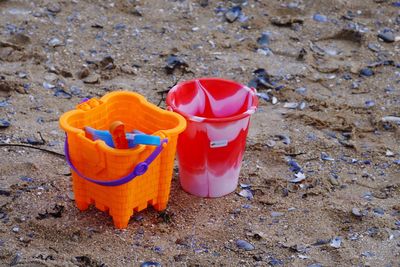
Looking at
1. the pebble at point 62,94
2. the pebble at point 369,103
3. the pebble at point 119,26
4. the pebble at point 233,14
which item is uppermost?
the pebble at point 233,14

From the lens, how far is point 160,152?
7.92 ft

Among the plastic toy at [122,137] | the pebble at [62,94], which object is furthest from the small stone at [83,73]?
the plastic toy at [122,137]

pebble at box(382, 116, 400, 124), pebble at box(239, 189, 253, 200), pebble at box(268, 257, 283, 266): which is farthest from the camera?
pebble at box(382, 116, 400, 124)

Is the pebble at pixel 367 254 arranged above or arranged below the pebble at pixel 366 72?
below

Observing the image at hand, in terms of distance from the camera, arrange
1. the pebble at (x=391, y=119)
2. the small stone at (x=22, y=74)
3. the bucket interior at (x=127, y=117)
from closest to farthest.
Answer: the bucket interior at (x=127, y=117) → the pebble at (x=391, y=119) → the small stone at (x=22, y=74)

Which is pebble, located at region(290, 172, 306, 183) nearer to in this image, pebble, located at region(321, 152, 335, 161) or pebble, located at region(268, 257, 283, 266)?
pebble, located at region(321, 152, 335, 161)

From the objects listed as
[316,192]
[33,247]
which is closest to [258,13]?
[316,192]

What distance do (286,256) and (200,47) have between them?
5.59ft

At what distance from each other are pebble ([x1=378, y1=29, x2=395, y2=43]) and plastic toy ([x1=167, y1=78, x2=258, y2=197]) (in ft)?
5.14

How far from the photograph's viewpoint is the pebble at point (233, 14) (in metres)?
4.11

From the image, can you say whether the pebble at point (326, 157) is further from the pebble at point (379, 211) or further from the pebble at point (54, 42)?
the pebble at point (54, 42)

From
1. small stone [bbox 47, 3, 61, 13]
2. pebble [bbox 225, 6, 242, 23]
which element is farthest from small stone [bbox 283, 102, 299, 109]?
small stone [bbox 47, 3, 61, 13]

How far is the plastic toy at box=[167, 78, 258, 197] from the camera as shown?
2.57 m

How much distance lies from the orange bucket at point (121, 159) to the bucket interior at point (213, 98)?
22 centimetres
